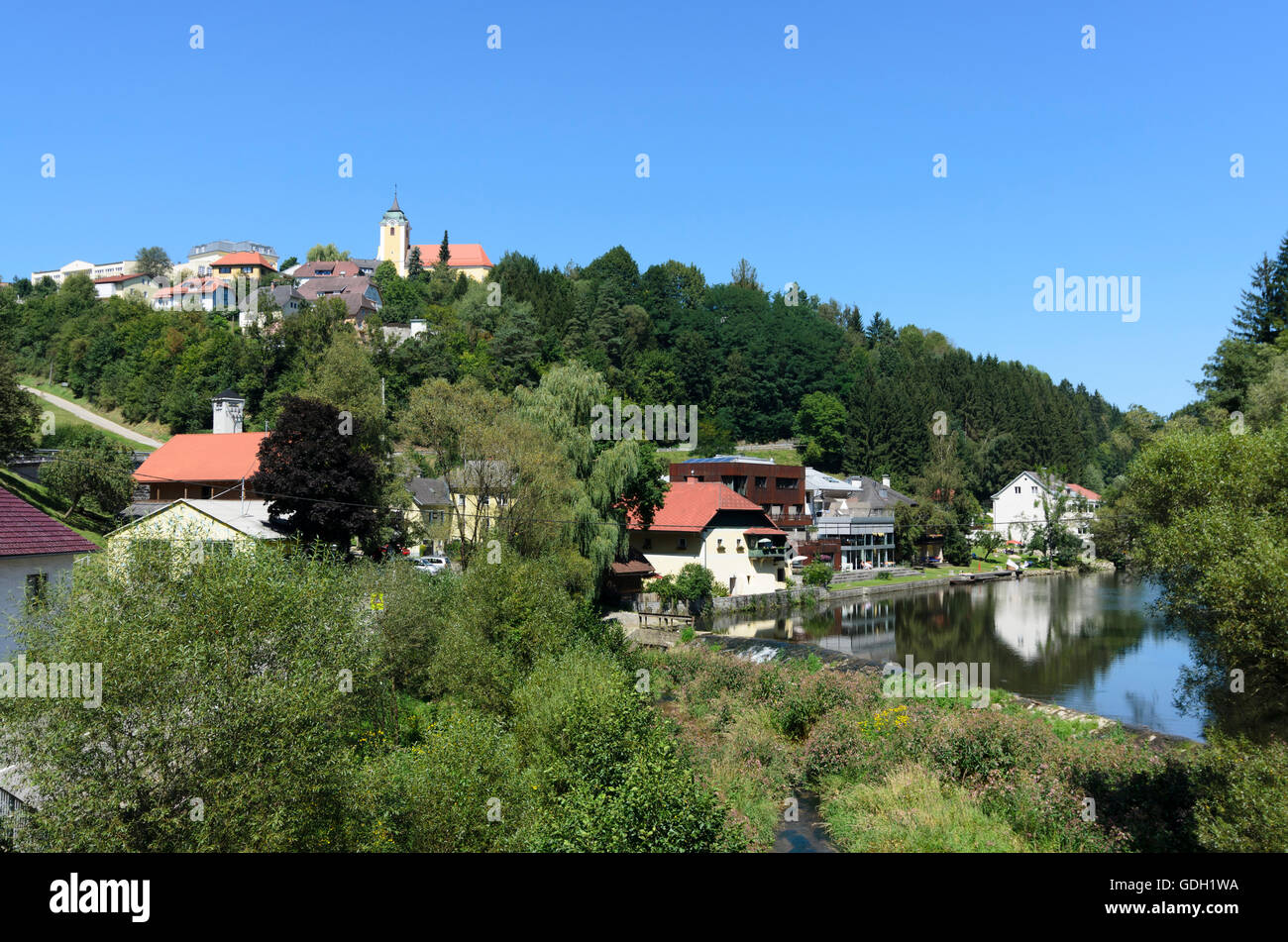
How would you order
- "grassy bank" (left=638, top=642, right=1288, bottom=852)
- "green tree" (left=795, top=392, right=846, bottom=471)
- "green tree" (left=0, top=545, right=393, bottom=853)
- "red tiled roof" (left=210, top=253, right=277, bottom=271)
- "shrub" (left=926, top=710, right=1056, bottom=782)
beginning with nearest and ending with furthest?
"green tree" (left=0, top=545, right=393, bottom=853), "grassy bank" (left=638, top=642, right=1288, bottom=852), "shrub" (left=926, top=710, right=1056, bottom=782), "green tree" (left=795, top=392, right=846, bottom=471), "red tiled roof" (left=210, top=253, right=277, bottom=271)

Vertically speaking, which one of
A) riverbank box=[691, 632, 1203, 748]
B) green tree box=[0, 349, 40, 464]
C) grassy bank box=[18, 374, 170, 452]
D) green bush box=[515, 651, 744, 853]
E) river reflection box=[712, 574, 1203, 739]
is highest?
grassy bank box=[18, 374, 170, 452]

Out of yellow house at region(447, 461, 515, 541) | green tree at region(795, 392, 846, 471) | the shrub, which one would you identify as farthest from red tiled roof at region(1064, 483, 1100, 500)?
the shrub

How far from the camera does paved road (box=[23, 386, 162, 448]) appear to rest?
68.1 m

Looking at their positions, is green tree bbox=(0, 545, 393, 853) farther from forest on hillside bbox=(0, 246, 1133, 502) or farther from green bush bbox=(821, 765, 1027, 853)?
forest on hillside bbox=(0, 246, 1133, 502)

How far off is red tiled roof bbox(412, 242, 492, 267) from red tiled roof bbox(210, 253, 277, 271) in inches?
1002

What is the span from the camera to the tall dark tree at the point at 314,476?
3200 cm

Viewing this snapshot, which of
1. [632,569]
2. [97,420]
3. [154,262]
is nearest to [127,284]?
[154,262]

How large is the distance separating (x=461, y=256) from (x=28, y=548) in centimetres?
13389

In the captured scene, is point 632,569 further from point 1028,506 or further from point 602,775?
point 1028,506

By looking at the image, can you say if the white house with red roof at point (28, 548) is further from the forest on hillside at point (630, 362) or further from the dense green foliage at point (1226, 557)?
the forest on hillside at point (630, 362)

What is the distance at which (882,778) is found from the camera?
1748 centimetres

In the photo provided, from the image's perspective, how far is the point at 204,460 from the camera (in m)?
44.2

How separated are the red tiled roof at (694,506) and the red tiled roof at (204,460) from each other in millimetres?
20592

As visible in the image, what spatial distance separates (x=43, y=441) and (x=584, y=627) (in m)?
49.9
